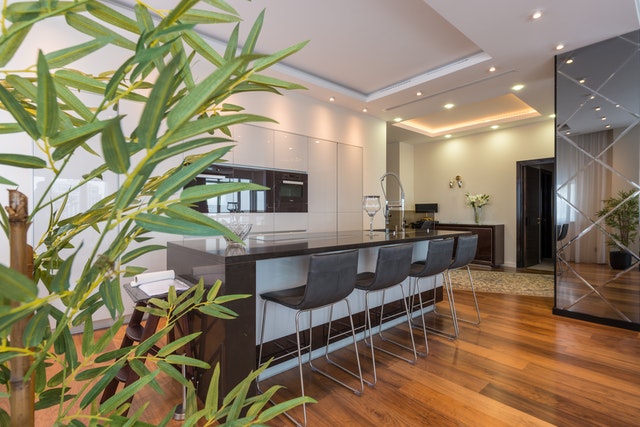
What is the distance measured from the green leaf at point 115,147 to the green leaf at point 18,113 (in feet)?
0.28

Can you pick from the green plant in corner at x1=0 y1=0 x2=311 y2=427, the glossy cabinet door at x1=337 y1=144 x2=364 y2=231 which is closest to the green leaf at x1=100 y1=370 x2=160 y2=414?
the green plant in corner at x1=0 y1=0 x2=311 y2=427

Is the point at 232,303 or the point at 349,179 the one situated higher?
the point at 349,179

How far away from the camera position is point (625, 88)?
10.3ft

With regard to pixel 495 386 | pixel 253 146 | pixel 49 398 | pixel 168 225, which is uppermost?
pixel 253 146

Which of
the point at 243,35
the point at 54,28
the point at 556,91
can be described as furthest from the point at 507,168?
the point at 54,28

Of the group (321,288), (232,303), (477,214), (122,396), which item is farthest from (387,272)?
(477,214)

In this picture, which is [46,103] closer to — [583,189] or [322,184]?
[583,189]

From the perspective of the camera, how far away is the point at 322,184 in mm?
4809

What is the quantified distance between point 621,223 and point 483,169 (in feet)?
13.5

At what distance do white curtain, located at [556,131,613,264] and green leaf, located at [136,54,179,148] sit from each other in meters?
4.27

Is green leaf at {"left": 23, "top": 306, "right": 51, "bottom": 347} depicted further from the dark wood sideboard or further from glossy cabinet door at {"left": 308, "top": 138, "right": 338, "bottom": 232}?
the dark wood sideboard

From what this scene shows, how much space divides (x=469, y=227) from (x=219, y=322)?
21.0ft

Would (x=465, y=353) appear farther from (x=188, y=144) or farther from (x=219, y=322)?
(x=188, y=144)

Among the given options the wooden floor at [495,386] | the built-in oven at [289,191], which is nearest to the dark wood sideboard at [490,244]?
the wooden floor at [495,386]
